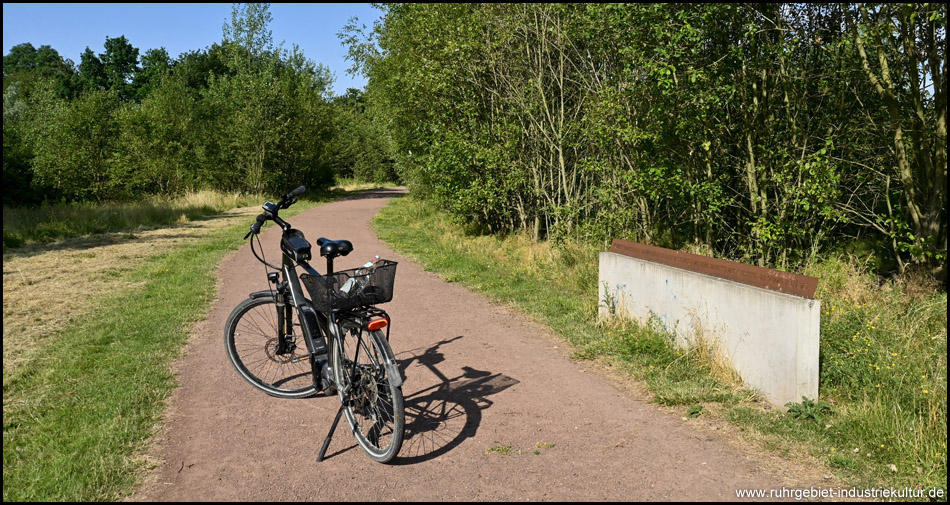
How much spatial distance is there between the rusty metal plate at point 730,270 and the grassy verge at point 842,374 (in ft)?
2.24

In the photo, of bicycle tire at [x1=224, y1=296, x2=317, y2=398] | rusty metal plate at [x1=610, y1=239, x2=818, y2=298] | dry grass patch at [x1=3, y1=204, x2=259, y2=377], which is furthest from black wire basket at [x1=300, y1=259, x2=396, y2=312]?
dry grass patch at [x1=3, y1=204, x2=259, y2=377]

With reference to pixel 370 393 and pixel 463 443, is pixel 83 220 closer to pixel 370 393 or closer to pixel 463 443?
pixel 370 393

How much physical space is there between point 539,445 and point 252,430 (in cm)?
193

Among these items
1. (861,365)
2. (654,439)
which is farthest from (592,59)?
(654,439)

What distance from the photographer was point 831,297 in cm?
702

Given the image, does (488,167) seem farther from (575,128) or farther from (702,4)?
(702,4)

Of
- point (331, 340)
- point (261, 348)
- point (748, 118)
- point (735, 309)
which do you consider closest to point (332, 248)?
point (331, 340)

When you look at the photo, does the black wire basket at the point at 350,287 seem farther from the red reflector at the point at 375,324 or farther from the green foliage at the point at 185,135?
the green foliage at the point at 185,135

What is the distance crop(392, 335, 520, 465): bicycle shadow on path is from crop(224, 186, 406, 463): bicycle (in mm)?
230

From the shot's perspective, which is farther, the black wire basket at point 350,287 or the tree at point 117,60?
the tree at point 117,60

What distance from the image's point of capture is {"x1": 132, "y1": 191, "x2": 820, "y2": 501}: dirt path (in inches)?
143

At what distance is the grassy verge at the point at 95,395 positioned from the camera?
370cm

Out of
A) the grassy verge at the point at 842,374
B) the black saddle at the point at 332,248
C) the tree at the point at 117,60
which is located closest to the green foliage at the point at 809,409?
the grassy verge at the point at 842,374

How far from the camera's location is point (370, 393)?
13.5 ft
